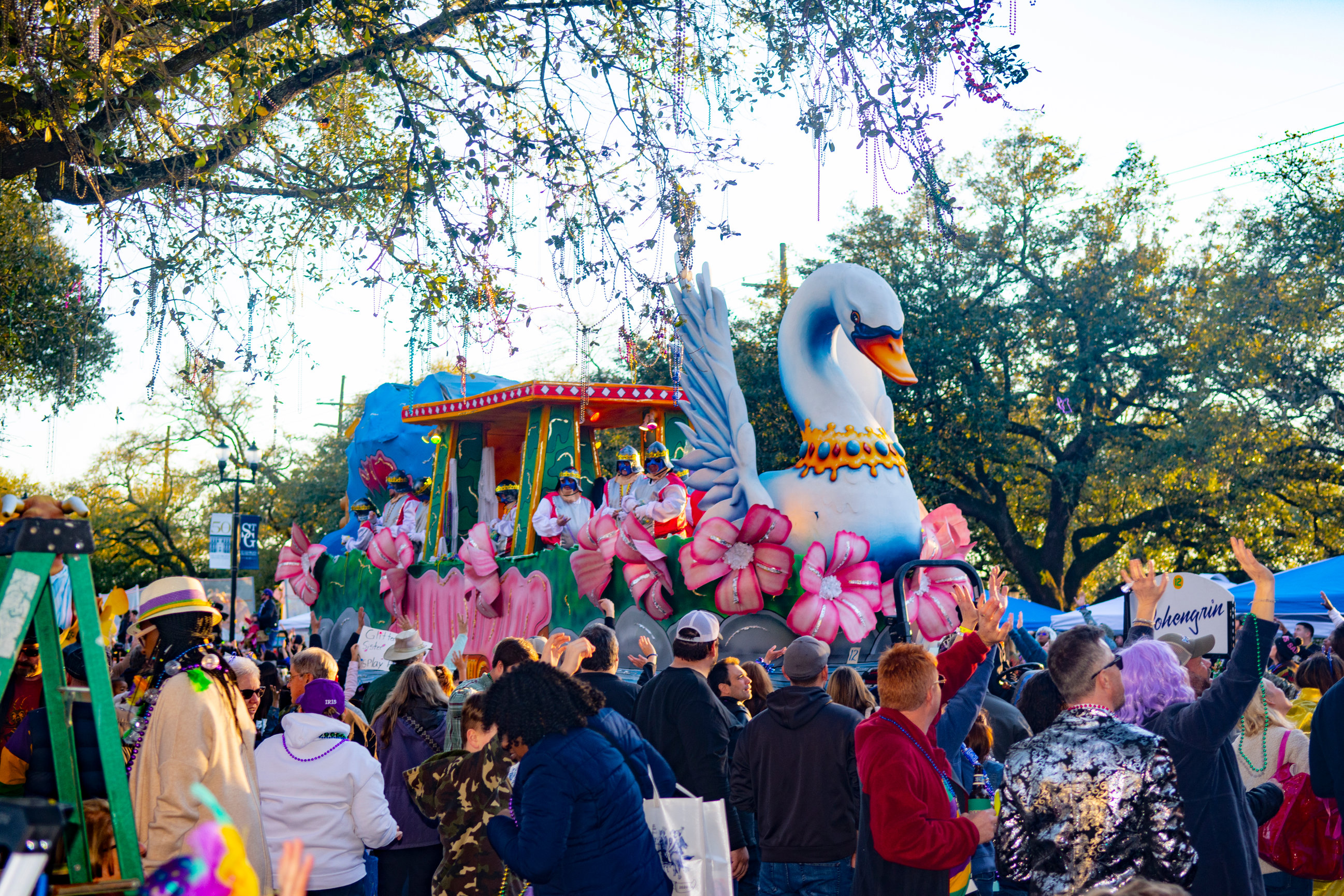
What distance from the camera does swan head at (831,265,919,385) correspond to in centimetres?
1136

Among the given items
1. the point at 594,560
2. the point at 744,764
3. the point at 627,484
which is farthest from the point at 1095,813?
the point at 627,484

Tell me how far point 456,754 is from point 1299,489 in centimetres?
→ 1976

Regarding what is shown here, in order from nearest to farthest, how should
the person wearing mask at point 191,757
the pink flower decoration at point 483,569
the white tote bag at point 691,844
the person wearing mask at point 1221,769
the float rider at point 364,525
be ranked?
the person wearing mask at point 191,757, the person wearing mask at point 1221,769, the white tote bag at point 691,844, the pink flower decoration at point 483,569, the float rider at point 364,525

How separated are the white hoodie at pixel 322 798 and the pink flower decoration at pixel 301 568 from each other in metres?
13.5

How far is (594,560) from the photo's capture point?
40.2ft

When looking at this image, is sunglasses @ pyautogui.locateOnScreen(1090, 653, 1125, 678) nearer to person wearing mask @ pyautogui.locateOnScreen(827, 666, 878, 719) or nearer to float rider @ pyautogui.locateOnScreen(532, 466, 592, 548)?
person wearing mask @ pyautogui.locateOnScreen(827, 666, 878, 719)

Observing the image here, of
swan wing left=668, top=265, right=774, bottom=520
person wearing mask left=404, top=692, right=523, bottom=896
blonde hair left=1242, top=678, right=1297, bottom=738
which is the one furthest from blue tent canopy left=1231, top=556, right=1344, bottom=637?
person wearing mask left=404, top=692, right=523, bottom=896

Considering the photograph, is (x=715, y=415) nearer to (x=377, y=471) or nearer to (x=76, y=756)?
(x=76, y=756)

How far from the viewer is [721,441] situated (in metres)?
11.8

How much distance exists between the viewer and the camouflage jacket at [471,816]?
418 centimetres

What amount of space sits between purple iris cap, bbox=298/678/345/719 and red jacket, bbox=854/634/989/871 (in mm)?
2152

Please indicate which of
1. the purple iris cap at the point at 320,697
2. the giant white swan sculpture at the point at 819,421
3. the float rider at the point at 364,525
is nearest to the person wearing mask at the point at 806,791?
the purple iris cap at the point at 320,697

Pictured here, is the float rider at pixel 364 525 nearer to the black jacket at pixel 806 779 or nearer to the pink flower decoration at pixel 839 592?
the pink flower decoration at pixel 839 592

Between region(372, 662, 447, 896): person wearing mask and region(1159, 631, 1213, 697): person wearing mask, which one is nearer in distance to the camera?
region(372, 662, 447, 896): person wearing mask
